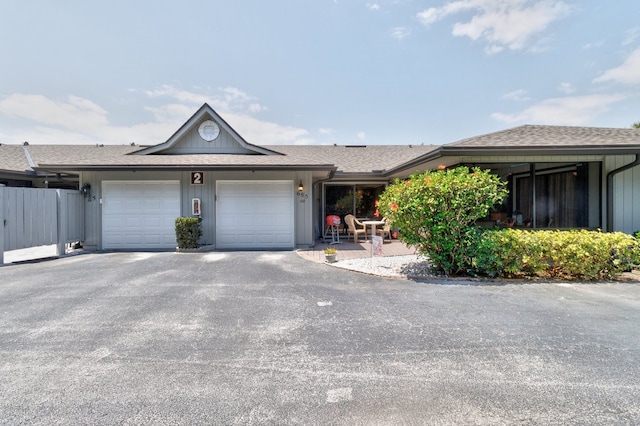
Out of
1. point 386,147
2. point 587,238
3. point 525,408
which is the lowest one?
point 525,408

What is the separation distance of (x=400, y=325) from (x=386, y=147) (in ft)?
45.9

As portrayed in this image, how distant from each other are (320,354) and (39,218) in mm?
9589

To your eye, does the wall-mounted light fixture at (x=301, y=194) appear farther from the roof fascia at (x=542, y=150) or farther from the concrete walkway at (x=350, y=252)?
the roof fascia at (x=542, y=150)

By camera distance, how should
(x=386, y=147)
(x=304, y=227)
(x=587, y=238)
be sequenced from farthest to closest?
(x=386, y=147), (x=304, y=227), (x=587, y=238)

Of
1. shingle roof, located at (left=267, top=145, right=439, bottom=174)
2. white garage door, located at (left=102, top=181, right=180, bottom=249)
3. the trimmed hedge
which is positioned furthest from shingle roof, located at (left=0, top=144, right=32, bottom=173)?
the trimmed hedge

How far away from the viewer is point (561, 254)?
214 inches

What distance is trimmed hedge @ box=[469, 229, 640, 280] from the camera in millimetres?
5398

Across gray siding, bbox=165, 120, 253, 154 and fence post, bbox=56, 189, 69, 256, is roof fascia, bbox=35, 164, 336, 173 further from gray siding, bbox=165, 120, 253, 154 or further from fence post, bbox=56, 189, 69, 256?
gray siding, bbox=165, 120, 253, 154

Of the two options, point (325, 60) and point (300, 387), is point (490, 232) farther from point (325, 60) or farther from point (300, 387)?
point (325, 60)

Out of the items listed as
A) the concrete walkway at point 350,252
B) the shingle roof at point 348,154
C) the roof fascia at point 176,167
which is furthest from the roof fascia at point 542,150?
the roof fascia at point 176,167

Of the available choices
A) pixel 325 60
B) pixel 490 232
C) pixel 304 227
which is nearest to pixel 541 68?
pixel 325 60

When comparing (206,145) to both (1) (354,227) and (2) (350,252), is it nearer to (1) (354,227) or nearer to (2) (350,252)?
(1) (354,227)

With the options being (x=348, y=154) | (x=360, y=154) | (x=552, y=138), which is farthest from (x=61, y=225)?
(x=552, y=138)

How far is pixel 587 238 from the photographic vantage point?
18.0ft
